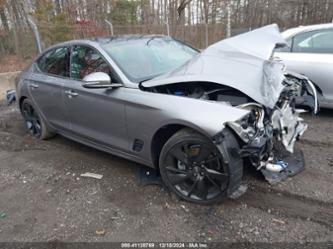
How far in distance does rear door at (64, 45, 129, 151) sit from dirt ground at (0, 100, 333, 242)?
45 cm

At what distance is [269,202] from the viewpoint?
3.09 meters

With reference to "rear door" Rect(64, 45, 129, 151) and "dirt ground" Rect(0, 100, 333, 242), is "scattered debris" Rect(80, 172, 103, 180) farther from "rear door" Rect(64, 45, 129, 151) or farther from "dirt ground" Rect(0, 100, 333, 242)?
"rear door" Rect(64, 45, 129, 151)

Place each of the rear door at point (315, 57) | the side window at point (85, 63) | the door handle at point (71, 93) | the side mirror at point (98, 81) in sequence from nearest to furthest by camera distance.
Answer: the side mirror at point (98, 81)
the side window at point (85, 63)
the door handle at point (71, 93)
the rear door at point (315, 57)

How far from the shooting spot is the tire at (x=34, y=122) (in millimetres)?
4980

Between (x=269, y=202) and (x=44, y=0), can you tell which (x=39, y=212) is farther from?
(x=44, y=0)

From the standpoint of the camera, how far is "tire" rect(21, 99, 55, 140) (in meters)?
4.98

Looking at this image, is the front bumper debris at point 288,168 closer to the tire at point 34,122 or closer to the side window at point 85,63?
the side window at point 85,63

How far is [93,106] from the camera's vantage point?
373 cm

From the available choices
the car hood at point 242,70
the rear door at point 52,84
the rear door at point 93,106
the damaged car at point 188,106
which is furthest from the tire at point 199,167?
the rear door at point 52,84

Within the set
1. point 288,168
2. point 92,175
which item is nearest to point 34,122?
point 92,175

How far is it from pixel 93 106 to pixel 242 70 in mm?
1716

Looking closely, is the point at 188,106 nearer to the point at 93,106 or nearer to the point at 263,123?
the point at 263,123

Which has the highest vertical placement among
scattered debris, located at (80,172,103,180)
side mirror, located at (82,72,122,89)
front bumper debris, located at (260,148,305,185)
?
side mirror, located at (82,72,122,89)

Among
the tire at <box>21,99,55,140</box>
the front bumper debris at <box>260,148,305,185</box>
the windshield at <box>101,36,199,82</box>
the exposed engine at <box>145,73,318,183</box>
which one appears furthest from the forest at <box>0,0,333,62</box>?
the front bumper debris at <box>260,148,305,185</box>
